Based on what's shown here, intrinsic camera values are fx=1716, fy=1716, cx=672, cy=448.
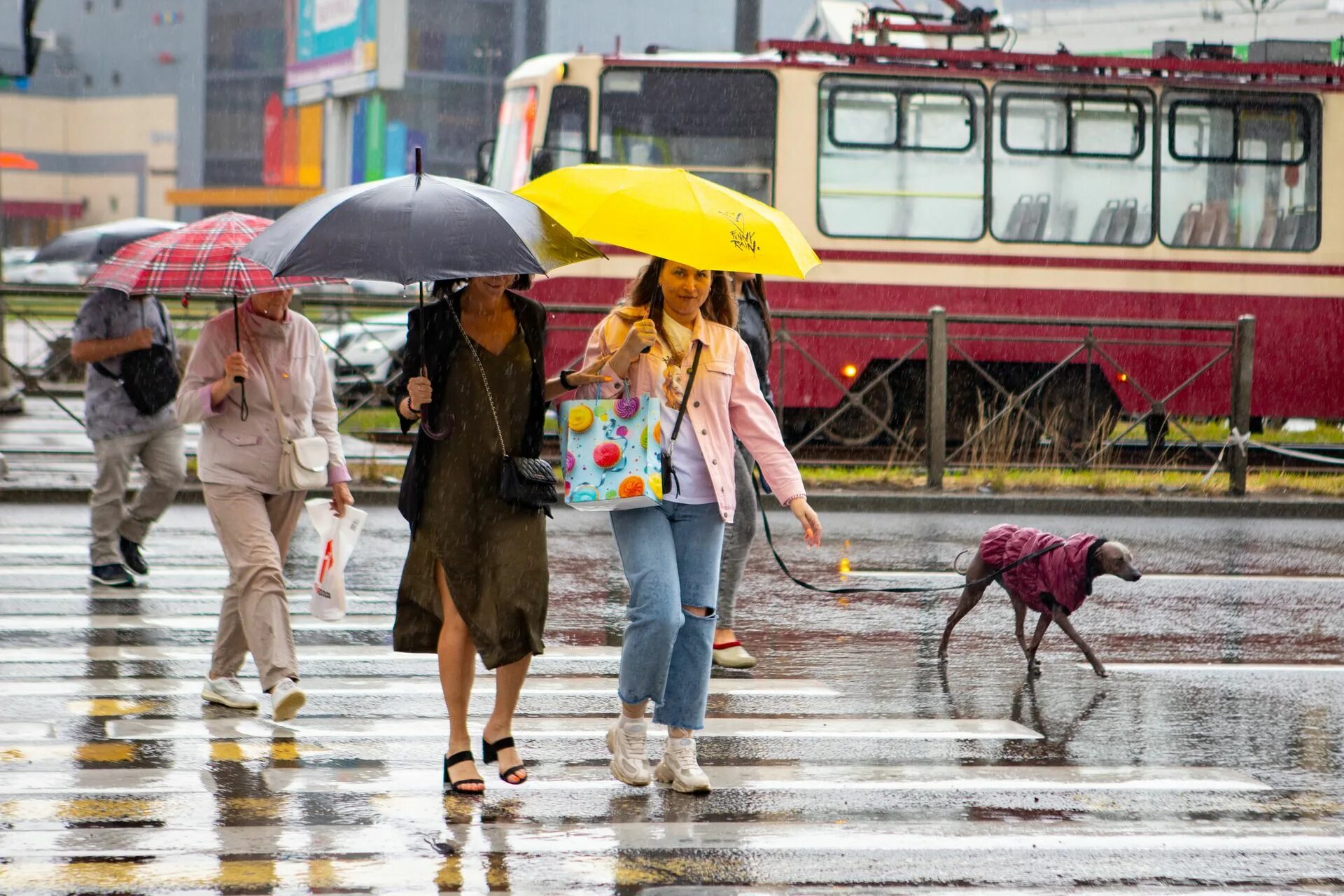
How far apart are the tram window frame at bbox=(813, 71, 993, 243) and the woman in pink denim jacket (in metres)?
10.6

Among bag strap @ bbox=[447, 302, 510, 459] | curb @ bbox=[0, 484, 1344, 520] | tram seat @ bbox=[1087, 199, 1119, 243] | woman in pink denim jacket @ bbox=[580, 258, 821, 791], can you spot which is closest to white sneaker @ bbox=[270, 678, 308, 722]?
woman in pink denim jacket @ bbox=[580, 258, 821, 791]

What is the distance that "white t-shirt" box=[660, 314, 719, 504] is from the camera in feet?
18.1

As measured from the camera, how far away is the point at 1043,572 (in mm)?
7418

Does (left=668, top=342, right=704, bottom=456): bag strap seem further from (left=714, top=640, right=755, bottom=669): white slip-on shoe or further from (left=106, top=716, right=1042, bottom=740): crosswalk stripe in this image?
(left=714, top=640, right=755, bottom=669): white slip-on shoe

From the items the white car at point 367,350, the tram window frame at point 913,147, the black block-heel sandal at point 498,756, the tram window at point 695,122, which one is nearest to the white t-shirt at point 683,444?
the black block-heel sandal at point 498,756

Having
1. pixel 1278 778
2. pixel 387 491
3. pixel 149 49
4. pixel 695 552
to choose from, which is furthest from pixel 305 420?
pixel 149 49

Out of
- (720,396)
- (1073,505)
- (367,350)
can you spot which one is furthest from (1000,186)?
(720,396)

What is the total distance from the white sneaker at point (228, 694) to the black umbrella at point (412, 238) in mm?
1785

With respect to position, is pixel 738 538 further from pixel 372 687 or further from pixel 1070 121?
pixel 1070 121

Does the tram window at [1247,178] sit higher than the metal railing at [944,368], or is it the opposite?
the tram window at [1247,178]

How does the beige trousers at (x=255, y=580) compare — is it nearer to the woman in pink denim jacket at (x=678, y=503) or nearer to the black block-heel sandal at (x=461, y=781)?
the black block-heel sandal at (x=461, y=781)

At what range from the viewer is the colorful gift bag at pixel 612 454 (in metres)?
5.39

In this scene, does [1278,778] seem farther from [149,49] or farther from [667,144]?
[149,49]

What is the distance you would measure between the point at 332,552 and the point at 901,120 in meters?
Answer: 10.8
